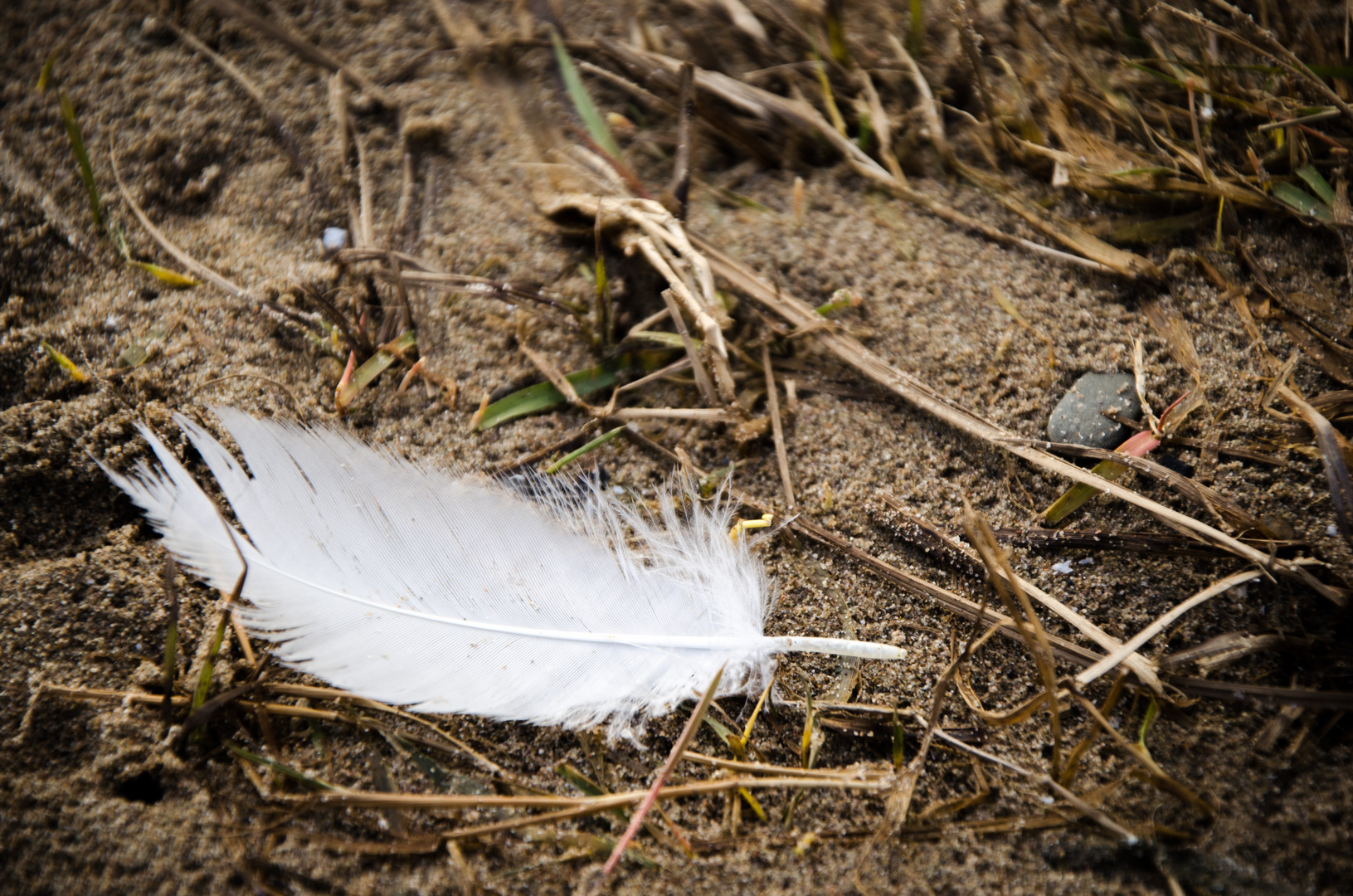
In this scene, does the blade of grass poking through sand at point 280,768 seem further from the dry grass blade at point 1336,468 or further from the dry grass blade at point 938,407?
the dry grass blade at point 1336,468

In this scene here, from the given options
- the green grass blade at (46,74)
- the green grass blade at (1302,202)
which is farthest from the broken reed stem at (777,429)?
the green grass blade at (46,74)

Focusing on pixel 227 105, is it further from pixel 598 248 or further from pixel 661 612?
pixel 661 612

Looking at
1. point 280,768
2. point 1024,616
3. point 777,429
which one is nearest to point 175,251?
point 280,768

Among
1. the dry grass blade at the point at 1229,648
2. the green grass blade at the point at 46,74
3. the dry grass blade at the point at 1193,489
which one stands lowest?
the dry grass blade at the point at 1229,648

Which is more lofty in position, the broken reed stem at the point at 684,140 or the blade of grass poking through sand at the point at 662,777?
the broken reed stem at the point at 684,140

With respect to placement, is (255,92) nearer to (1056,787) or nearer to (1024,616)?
(1024,616)

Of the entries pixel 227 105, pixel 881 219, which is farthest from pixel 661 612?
pixel 227 105
